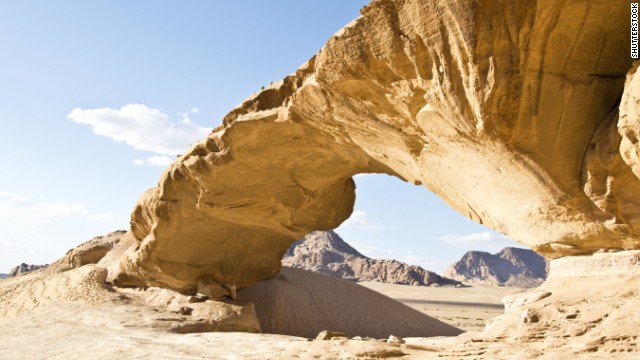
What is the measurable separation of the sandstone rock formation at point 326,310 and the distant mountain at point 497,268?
75.0 meters

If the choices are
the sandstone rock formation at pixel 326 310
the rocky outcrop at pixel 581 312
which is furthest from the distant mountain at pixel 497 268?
the rocky outcrop at pixel 581 312

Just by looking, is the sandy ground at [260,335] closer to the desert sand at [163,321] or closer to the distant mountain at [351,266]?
the desert sand at [163,321]

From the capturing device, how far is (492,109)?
165 inches

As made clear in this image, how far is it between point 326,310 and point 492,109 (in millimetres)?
9893

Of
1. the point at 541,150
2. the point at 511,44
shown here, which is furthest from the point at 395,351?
the point at 511,44

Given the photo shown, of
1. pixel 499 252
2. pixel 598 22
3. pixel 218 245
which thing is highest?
pixel 499 252

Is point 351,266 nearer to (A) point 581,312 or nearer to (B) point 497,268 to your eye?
(B) point 497,268

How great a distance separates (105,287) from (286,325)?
4.37 meters

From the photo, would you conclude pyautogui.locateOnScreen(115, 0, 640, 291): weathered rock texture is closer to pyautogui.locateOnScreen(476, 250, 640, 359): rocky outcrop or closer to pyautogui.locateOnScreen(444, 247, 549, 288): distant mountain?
pyautogui.locateOnScreen(476, 250, 640, 359): rocky outcrop

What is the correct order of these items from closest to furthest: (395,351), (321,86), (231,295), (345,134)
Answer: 1. (395,351)
2. (321,86)
3. (345,134)
4. (231,295)

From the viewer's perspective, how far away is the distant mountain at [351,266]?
51.7m

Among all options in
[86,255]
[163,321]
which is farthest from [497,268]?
[163,321]

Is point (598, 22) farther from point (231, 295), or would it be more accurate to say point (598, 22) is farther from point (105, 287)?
point (105, 287)

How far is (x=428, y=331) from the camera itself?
1362 centimetres
